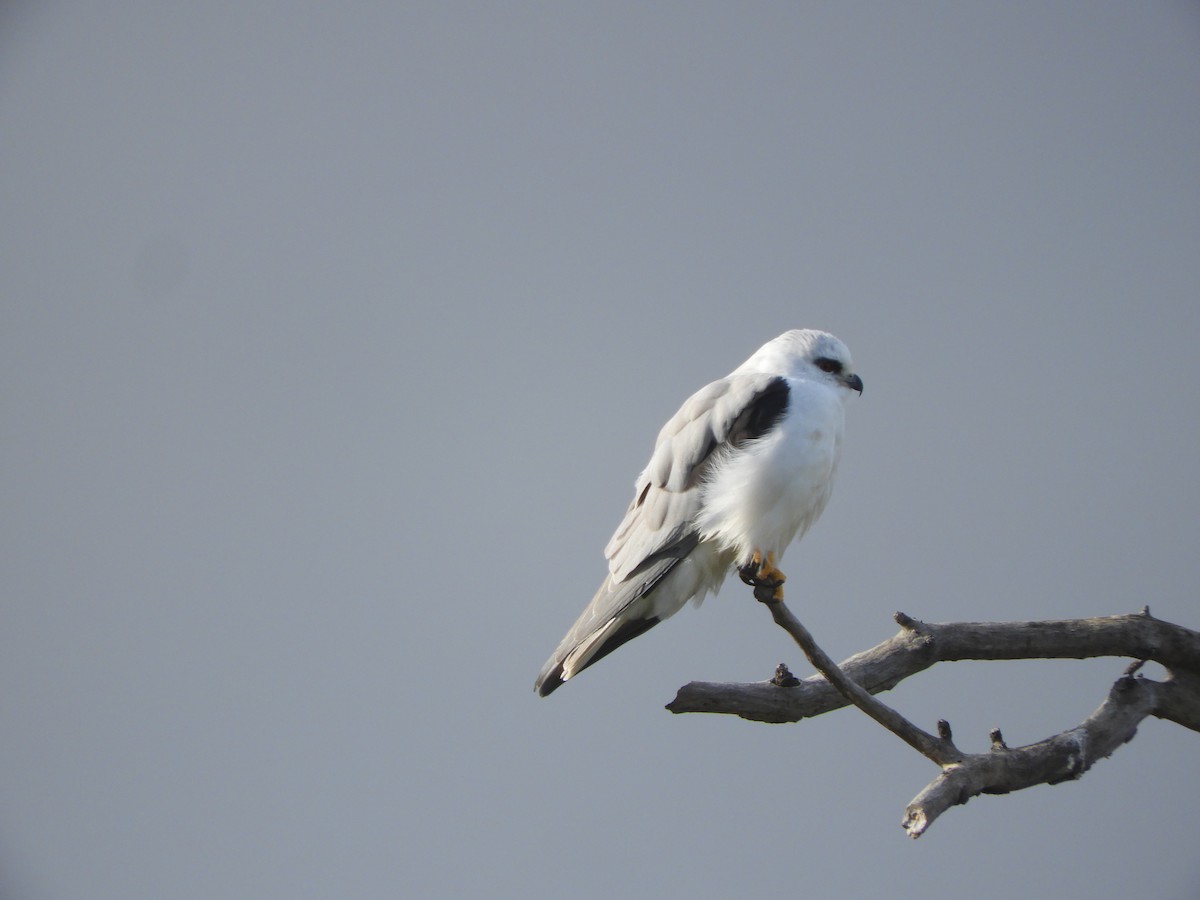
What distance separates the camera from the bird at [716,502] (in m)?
4.58

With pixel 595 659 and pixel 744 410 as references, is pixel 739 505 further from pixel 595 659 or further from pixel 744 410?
Answer: pixel 595 659

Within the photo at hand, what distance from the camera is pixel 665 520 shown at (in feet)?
15.6

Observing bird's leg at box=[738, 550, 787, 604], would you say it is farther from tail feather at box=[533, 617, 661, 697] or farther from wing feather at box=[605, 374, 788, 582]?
tail feather at box=[533, 617, 661, 697]

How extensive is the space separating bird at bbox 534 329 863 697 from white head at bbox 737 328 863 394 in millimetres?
21

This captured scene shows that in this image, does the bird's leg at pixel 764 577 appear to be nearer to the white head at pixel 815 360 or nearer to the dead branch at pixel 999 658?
the dead branch at pixel 999 658

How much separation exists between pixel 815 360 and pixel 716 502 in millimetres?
1010

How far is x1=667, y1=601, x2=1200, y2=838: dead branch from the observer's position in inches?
159

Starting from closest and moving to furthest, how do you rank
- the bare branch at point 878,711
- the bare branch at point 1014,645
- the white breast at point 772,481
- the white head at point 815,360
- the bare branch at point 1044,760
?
the bare branch at point 1044,760 < the bare branch at point 878,711 < the white breast at point 772,481 < the bare branch at point 1014,645 < the white head at point 815,360

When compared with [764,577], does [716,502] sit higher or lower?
higher

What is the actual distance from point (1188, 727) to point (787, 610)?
2231mm

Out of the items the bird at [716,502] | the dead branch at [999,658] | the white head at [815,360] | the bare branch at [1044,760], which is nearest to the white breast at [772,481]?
the bird at [716,502]

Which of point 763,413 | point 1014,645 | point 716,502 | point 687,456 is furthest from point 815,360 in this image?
point 1014,645

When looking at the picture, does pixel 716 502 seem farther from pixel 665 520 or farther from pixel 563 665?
pixel 563 665

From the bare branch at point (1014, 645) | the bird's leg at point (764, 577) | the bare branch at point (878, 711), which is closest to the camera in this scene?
the bare branch at point (878, 711)
